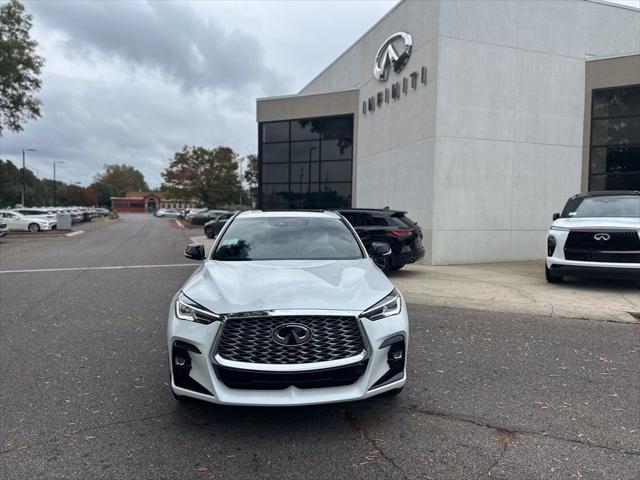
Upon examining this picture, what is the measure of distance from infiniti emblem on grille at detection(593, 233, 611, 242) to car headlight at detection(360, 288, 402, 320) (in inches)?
273

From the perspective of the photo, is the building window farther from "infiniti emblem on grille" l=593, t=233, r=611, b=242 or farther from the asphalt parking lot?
the asphalt parking lot

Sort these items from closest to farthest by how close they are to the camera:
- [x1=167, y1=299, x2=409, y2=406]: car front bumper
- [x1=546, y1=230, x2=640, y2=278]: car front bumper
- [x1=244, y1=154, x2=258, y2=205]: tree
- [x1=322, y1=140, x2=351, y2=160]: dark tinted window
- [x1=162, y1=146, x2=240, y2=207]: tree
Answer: [x1=167, y1=299, x2=409, y2=406]: car front bumper
[x1=546, y1=230, x2=640, y2=278]: car front bumper
[x1=322, y1=140, x2=351, y2=160]: dark tinted window
[x1=162, y1=146, x2=240, y2=207]: tree
[x1=244, y1=154, x2=258, y2=205]: tree

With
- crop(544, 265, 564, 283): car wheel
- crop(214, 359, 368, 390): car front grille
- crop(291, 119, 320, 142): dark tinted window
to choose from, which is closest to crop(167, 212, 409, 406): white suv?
crop(214, 359, 368, 390): car front grille

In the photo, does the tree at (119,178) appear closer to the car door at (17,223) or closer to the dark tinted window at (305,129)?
the car door at (17,223)

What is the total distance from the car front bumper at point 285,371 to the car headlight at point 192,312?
1.4 inches

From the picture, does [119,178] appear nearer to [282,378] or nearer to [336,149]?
[336,149]

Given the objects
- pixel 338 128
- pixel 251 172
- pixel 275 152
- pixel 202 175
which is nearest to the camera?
pixel 338 128

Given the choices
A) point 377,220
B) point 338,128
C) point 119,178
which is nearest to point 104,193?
point 119,178

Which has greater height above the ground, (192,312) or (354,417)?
(192,312)

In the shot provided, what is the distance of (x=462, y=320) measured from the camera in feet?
22.7

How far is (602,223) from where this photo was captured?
357 inches

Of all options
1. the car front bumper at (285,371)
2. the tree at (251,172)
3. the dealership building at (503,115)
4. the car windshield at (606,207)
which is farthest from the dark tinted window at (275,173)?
the tree at (251,172)

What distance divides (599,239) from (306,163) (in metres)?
17.0

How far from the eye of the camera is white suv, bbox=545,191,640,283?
28.7 ft
